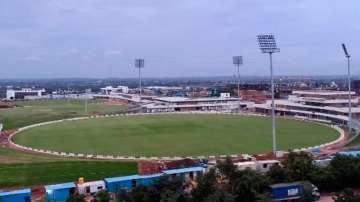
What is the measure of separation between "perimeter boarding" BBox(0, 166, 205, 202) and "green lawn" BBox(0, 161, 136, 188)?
9.67ft

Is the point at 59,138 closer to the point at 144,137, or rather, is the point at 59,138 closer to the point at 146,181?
the point at 144,137

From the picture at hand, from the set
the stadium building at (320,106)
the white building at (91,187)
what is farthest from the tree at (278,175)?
the stadium building at (320,106)

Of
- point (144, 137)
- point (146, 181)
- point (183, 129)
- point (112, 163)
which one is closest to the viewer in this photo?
point (146, 181)

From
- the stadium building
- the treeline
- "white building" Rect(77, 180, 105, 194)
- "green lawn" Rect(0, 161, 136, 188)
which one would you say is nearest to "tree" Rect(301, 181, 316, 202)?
the treeline

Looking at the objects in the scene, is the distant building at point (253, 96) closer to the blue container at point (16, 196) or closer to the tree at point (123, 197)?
the blue container at point (16, 196)

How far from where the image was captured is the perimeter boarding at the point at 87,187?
2431 centimetres

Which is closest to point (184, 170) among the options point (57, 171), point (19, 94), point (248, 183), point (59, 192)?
point (248, 183)

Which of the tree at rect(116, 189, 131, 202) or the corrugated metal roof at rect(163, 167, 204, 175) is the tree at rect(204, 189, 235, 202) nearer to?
the tree at rect(116, 189, 131, 202)

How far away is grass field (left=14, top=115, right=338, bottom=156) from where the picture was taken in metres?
40.8

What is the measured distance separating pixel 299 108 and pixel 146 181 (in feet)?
152

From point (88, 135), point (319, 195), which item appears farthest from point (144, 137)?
point (319, 195)

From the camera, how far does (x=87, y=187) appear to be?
85.8ft

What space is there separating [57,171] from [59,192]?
292 inches

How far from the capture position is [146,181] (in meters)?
26.6
